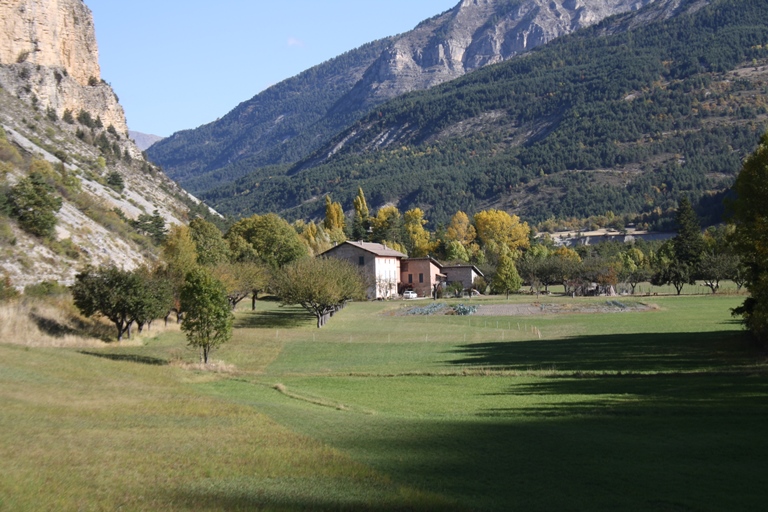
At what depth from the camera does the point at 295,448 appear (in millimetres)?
18750

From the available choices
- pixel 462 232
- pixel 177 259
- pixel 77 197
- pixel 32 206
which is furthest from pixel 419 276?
pixel 32 206

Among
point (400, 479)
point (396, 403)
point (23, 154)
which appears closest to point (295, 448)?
point (400, 479)

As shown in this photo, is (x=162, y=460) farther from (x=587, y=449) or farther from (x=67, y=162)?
(x=67, y=162)

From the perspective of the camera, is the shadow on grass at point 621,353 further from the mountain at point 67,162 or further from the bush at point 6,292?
the mountain at point 67,162

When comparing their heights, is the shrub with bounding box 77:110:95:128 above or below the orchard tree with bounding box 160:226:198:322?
above

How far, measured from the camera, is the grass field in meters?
14.5

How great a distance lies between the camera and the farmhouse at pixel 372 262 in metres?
105

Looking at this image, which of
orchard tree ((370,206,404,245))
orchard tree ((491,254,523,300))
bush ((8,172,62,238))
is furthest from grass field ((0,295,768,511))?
orchard tree ((370,206,404,245))

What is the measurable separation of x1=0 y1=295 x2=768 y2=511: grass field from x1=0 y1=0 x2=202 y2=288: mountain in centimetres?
1857

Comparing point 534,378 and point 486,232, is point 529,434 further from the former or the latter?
point 486,232

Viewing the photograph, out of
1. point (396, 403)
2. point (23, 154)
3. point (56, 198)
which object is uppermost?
point (23, 154)

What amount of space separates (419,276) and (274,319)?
46.7 meters

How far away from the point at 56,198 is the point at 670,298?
66.1 meters

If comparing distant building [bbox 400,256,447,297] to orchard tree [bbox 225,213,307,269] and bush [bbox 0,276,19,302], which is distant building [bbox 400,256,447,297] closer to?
orchard tree [bbox 225,213,307,269]
